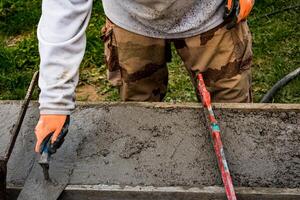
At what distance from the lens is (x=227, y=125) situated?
2.28 metres

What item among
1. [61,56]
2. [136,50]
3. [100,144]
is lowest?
[100,144]

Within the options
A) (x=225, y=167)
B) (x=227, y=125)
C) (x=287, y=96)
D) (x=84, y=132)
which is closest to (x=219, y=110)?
(x=227, y=125)

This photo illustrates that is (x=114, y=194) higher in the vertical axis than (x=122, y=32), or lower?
lower

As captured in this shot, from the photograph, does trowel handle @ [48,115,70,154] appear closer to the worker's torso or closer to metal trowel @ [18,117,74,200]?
metal trowel @ [18,117,74,200]

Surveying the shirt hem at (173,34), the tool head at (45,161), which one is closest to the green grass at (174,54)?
the shirt hem at (173,34)

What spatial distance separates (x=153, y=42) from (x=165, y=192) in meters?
0.89

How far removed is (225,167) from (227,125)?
343 mm

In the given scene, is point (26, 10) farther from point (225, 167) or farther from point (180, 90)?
point (225, 167)

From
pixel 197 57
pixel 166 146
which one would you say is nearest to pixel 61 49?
pixel 166 146

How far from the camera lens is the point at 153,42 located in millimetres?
2637

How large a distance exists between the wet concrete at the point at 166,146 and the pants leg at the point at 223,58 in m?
0.35

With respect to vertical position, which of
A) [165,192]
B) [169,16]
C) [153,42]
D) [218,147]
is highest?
[169,16]

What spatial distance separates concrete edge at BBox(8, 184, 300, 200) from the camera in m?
1.96

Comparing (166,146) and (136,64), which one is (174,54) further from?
(166,146)
